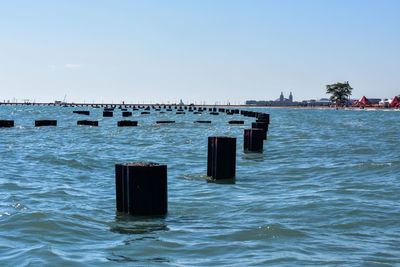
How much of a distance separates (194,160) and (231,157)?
183 inches

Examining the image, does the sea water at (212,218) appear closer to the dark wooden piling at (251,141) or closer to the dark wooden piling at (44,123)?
the dark wooden piling at (251,141)

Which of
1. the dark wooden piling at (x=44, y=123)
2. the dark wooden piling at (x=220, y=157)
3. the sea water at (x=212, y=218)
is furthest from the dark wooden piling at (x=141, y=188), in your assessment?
the dark wooden piling at (x=44, y=123)

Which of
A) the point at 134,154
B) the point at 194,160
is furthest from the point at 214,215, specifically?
the point at 134,154

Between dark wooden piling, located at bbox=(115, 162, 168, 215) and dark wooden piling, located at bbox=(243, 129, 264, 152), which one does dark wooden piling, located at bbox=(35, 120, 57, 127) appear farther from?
dark wooden piling, located at bbox=(115, 162, 168, 215)

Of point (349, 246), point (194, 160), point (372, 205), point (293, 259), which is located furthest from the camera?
point (194, 160)

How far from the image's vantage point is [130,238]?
25.5 ft

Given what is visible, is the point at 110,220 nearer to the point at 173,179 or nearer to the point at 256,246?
the point at 256,246

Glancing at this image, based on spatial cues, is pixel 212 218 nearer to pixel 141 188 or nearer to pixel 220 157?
pixel 141 188

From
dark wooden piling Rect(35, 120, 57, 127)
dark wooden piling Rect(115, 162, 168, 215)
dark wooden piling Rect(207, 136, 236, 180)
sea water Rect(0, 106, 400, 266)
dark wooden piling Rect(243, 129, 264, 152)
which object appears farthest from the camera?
dark wooden piling Rect(35, 120, 57, 127)

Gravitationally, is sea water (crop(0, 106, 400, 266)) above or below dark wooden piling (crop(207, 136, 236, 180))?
below

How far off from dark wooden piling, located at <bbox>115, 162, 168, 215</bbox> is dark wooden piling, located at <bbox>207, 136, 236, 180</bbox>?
4593 millimetres

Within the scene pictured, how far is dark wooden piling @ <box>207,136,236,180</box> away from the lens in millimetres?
13602

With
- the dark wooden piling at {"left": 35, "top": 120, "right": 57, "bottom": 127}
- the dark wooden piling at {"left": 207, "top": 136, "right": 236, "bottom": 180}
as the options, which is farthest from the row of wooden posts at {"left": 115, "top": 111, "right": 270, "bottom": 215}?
the dark wooden piling at {"left": 35, "top": 120, "right": 57, "bottom": 127}

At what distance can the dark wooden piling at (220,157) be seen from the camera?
13602 millimetres
